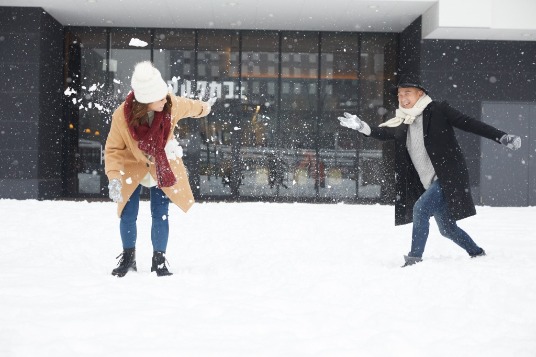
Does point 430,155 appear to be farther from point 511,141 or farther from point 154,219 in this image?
point 154,219

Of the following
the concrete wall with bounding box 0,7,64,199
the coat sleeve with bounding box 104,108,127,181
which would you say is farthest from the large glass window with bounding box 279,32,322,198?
the coat sleeve with bounding box 104,108,127,181

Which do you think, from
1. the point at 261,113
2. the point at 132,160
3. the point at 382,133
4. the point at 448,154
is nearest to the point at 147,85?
A: the point at 132,160

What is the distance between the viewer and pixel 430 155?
4363 millimetres

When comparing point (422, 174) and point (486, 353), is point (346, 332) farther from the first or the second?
point (422, 174)

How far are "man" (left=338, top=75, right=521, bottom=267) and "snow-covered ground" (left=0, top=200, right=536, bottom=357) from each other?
35cm

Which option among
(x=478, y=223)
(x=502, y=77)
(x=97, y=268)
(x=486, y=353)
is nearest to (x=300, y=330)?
(x=486, y=353)

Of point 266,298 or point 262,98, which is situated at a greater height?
point 262,98

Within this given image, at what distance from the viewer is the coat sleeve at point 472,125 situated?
406 cm

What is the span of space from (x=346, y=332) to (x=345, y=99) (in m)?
10.3

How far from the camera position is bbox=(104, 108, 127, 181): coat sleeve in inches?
146

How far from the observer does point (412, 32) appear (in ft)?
38.1

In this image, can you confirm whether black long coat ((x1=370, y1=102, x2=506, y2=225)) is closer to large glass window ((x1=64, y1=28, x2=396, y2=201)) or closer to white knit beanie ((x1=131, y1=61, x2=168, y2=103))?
white knit beanie ((x1=131, y1=61, x2=168, y2=103))

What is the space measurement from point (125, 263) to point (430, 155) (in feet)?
8.24

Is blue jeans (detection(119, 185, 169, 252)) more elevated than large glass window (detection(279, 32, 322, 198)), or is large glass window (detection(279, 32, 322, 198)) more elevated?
large glass window (detection(279, 32, 322, 198))
